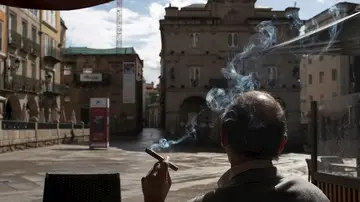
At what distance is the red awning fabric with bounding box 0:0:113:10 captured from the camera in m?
2.54

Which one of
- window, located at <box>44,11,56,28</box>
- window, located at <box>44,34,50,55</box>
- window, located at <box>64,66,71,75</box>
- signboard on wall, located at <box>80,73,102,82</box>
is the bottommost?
signboard on wall, located at <box>80,73,102,82</box>

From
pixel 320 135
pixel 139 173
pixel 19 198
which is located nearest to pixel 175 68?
pixel 139 173

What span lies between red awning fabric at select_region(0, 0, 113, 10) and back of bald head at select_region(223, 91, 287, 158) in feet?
3.50

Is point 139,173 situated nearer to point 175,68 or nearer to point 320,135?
point 320,135

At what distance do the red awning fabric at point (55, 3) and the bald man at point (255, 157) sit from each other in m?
1.08

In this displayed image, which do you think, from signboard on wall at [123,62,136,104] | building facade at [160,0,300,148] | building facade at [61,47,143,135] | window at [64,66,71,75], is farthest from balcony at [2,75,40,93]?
window at [64,66,71,75]

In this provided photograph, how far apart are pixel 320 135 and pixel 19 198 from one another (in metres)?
6.38

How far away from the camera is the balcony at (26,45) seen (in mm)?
37562

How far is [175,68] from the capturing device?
4569cm

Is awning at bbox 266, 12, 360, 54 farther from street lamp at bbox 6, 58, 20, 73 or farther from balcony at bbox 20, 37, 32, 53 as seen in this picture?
balcony at bbox 20, 37, 32, 53

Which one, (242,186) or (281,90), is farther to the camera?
(281,90)

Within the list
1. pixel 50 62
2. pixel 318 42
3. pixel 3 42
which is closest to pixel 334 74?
pixel 50 62

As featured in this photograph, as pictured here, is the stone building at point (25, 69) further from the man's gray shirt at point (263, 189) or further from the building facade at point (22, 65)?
the man's gray shirt at point (263, 189)

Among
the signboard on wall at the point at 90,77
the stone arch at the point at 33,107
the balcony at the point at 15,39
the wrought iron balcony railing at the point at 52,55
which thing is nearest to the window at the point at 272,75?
the wrought iron balcony railing at the point at 52,55
